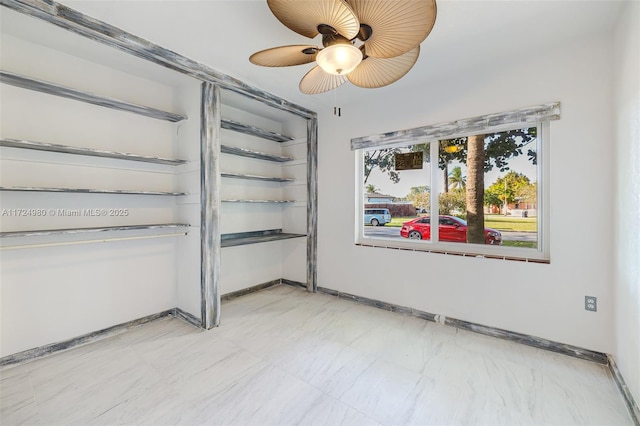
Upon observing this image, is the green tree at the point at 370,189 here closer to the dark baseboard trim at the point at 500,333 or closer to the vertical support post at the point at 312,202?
the vertical support post at the point at 312,202

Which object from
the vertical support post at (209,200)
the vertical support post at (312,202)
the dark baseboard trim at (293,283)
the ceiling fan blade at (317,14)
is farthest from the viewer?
the dark baseboard trim at (293,283)

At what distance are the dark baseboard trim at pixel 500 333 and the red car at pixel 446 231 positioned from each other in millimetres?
812

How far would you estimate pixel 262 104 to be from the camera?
340 centimetres

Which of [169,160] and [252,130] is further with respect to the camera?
[252,130]

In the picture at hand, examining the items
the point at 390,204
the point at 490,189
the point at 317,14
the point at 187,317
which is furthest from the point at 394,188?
the point at 187,317

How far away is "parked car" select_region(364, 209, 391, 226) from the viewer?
11.3ft

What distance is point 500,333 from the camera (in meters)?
2.53

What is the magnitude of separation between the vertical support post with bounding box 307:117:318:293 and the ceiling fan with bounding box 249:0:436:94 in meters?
1.93

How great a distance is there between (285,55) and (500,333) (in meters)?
2.93

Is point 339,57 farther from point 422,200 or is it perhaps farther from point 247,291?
point 247,291

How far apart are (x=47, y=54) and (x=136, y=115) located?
0.71 m

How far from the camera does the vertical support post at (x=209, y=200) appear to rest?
269 centimetres

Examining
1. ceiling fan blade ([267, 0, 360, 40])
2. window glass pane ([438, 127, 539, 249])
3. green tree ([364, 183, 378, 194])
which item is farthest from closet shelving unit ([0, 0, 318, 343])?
window glass pane ([438, 127, 539, 249])

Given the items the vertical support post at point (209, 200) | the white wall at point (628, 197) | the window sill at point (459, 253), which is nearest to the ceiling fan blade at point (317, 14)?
the vertical support post at point (209, 200)
